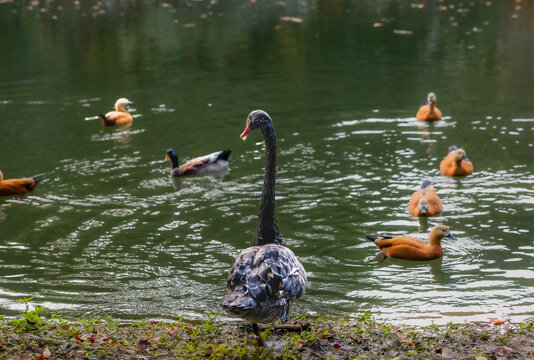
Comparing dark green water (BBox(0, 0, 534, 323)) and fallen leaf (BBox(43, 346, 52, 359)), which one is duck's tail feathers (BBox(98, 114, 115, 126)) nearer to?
dark green water (BBox(0, 0, 534, 323))

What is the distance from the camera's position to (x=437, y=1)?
4269cm

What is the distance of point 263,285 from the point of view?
623 cm

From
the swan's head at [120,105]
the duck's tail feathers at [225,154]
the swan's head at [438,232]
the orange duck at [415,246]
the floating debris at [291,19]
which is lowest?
the orange duck at [415,246]

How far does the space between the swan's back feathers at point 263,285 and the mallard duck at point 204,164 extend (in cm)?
729

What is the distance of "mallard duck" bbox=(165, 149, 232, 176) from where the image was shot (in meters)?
14.0

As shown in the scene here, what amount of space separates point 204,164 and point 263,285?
8.02 meters

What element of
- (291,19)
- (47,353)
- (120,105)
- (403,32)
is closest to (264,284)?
(47,353)

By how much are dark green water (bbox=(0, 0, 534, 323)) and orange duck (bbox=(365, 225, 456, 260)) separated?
157 mm

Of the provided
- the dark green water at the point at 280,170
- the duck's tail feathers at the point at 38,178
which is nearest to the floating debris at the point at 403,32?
the dark green water at the point at 280,170

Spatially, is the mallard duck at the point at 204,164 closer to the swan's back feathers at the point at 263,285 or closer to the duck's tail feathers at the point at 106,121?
the duck's tail feathers at the point at 106,121

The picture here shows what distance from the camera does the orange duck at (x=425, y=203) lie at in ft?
36.0

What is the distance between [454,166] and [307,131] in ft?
14.6

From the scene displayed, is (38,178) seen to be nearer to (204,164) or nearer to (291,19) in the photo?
(204,164)

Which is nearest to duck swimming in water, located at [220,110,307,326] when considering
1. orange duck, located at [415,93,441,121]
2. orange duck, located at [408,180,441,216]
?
orange duck, located at [408,180,441,216]
